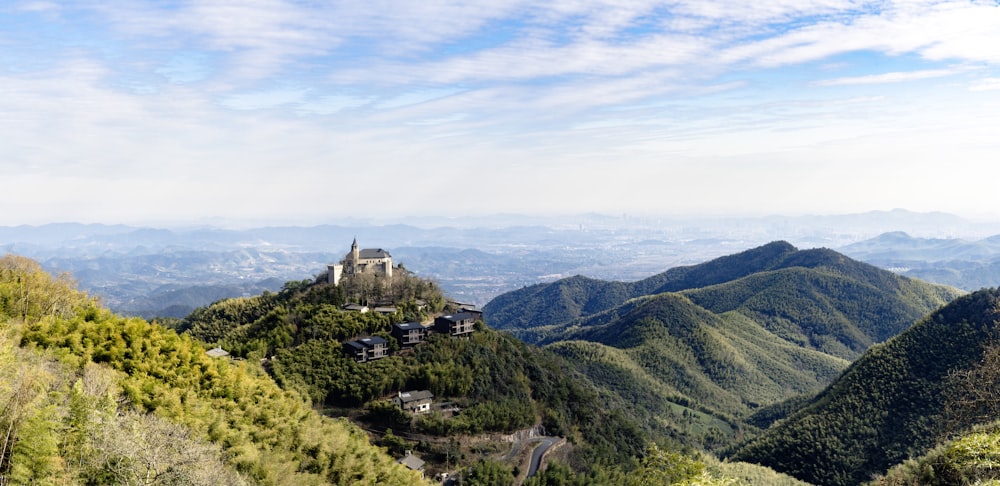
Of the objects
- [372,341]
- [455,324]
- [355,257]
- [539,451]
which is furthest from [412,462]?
[355,257]

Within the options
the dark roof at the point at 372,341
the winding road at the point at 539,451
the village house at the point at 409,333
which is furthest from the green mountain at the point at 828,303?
the dark roof at the point at 372,341

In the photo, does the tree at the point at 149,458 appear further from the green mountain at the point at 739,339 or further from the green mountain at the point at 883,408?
the green mountain at the point at 883,408

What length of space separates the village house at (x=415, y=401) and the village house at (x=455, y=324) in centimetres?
895

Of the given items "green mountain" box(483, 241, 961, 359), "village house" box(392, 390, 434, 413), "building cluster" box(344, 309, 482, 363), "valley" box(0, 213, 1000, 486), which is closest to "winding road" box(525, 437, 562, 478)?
"valley" box(0, 213, 1000, 486)

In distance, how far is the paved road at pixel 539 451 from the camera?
123 ft

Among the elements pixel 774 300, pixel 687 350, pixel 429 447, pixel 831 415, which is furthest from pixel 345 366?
pixel 774 300

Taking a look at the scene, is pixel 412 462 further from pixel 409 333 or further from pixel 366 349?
pixel 409 333

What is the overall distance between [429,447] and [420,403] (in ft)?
11.8

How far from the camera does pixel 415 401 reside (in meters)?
38.9

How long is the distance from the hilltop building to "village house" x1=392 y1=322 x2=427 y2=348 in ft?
34.1

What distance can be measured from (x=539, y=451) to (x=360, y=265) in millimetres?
27156

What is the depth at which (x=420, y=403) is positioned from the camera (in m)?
39.1

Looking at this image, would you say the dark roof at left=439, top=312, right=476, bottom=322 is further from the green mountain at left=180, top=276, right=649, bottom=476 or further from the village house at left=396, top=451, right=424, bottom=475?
the village house at left=396, top=451, right=424, bottom=475

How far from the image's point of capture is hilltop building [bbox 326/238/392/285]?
5441 cm
